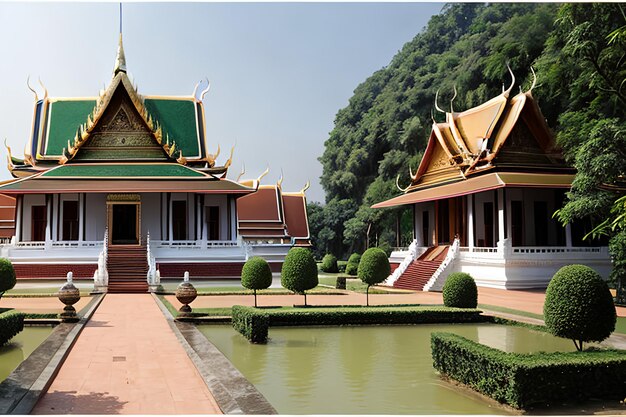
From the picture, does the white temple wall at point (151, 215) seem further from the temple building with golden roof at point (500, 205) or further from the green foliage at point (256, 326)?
the green foliage at point (256, 326)

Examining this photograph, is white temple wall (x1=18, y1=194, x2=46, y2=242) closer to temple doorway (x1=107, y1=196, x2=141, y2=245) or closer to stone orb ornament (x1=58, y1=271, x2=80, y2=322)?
temple doorway (x1=107, y1=196, x2=141, y2=245)

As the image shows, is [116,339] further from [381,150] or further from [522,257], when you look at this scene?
[381,150]

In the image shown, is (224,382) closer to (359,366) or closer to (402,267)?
(359,366)

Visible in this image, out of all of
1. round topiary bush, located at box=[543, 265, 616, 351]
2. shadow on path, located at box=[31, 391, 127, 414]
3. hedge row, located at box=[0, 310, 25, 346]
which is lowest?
shadow on path, located at box=[31, 391, 127, 414]

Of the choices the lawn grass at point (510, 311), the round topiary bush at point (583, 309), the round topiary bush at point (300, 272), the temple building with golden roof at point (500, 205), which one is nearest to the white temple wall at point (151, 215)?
the temple building with golden roof at point (500, 205)

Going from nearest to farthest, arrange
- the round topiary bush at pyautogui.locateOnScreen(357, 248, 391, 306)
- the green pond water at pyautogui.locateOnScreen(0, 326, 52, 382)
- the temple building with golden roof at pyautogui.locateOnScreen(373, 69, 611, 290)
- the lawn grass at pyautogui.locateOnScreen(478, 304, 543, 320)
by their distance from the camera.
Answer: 1. the green pond water at pyautogui.locateOnScreen(0, 326, 52, 382)
2. the lawn grass at pyautogui.locateOnScreen(478, 304, 543, 320)
3. the round topiary bush at pyautogui.locateOnScreen(357, 248, 391, 306)
4. the temple building with golden roof at pyautogui.locateOnScreen(373, 69, 611, 290)

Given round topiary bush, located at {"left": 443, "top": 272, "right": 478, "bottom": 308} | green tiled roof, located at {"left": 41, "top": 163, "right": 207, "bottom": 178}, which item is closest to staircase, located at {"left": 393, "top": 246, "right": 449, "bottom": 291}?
round topiary bush, located at {"left": 443, "top": 272, "right": 478, "bottom": 308}

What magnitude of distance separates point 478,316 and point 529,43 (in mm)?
22838

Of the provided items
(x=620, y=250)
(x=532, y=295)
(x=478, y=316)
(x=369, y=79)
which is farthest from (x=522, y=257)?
(x=369, y=79)

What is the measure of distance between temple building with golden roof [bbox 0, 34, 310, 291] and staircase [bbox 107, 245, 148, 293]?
4 cm

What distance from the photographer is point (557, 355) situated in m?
7.00

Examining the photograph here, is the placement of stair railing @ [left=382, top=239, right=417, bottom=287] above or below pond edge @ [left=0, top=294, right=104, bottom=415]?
above

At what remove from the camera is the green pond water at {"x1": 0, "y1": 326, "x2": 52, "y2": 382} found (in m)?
8.42

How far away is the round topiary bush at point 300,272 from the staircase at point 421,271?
9323 mm
